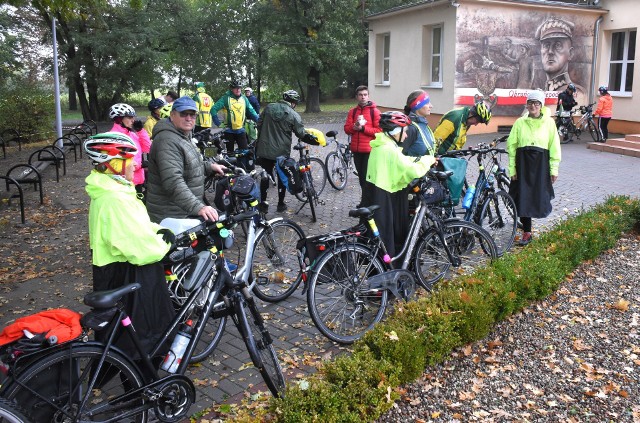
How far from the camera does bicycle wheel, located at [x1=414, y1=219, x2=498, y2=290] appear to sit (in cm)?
556

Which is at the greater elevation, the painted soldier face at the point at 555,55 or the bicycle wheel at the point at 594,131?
the painted soldier face at the point at 555,55

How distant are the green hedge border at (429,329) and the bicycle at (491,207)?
60 centimetres

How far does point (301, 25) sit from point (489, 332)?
28798 millimetres

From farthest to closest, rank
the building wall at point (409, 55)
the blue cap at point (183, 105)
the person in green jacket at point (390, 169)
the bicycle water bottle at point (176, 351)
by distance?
the building wall at point (409, 55)
the person in green jacket at point (390, 169)
the blue cap at point (183, 105)
the bicycle water bottle at point (176, 351)

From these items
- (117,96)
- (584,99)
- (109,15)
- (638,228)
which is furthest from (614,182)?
(117,96)

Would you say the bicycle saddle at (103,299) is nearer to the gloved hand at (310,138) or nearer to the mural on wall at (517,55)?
the gloved hand at (310,138)

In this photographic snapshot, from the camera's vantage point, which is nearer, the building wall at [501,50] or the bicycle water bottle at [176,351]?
the bicycle water bottle at [176,351]

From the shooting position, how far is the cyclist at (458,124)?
23.0ft

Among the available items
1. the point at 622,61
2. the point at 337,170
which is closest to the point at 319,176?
the point at 337,170

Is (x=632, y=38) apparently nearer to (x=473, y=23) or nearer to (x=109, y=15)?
(x=473, y=23)

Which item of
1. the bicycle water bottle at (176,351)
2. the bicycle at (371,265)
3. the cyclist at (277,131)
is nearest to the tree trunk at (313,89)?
the cyclist at (277,131)

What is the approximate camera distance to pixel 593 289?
5.99m

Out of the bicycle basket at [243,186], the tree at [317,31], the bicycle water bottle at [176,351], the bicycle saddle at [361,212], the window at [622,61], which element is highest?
the tree at [317,31]

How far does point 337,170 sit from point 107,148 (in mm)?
7895
